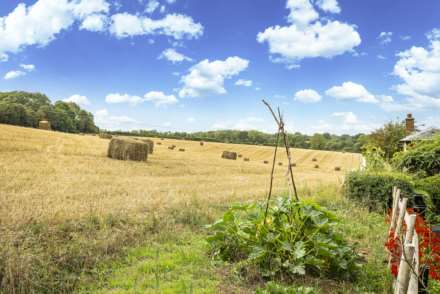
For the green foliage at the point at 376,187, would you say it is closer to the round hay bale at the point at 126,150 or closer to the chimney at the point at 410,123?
the round hay bale at the point at 126,150

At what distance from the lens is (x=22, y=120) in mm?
43812

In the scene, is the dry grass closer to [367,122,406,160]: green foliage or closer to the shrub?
the shrub

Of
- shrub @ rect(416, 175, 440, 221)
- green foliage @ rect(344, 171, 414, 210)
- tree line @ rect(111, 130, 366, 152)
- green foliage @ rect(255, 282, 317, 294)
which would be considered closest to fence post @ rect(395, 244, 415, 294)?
green foliage @ rect(255, 282, 317, 294)

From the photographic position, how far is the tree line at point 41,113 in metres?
43.0

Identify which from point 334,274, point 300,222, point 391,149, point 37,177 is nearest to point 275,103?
point 300,222

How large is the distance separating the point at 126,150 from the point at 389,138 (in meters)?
17.1

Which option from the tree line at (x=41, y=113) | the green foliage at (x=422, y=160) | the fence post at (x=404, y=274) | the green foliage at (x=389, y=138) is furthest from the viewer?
the tree line at (x=41, y=113)

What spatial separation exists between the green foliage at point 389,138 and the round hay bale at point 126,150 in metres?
15.0

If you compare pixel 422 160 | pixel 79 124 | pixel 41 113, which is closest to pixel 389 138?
pixel 422 160

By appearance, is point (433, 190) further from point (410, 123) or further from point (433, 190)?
point (410, 123)

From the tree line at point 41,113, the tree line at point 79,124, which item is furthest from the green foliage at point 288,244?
the tree line at point 41,113

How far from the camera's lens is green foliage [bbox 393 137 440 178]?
10.8 meters

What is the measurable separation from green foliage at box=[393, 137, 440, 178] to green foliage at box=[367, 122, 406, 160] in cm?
1154

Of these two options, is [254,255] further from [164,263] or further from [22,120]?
[22,120]
